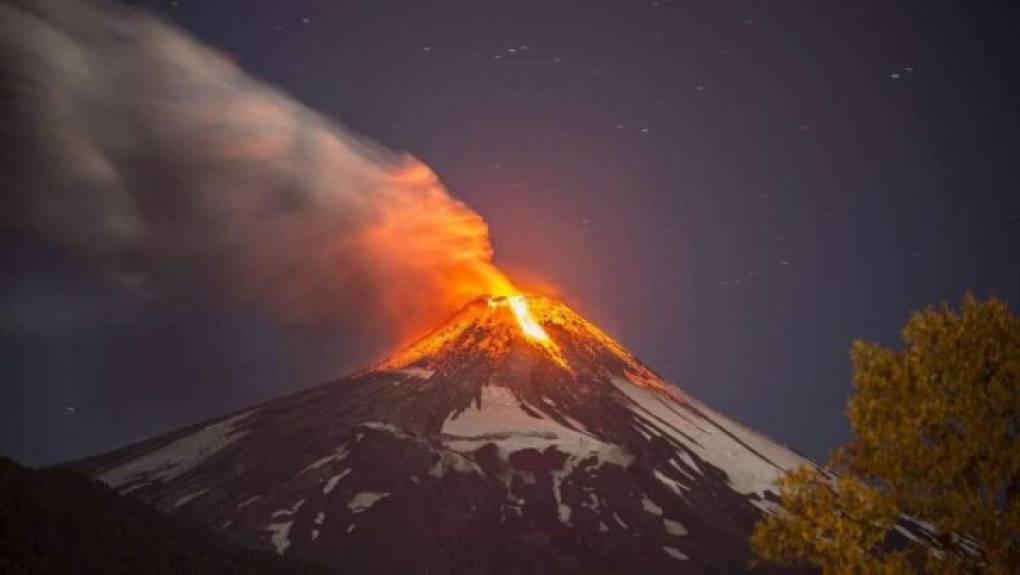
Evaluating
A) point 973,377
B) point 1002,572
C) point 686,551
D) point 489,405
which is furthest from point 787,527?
point 489,405

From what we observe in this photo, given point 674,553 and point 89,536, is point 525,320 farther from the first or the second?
point 89,536

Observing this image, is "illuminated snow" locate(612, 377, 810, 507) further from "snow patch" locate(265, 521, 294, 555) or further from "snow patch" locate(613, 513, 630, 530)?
"snow patch" locate(265, 521, 294, 555)

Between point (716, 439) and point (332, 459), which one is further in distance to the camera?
point (716, 439)

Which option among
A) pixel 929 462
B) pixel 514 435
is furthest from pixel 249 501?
pixel 929 462

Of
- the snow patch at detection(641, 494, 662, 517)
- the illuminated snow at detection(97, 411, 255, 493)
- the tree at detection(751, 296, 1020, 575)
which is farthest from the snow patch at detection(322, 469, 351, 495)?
the tree at detection(751, 296, 1020, 575)

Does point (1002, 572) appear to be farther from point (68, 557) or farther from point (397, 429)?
point (397, 429)

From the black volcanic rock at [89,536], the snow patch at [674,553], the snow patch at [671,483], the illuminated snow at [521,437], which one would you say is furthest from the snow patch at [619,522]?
the black volcanic rock at [89,536]

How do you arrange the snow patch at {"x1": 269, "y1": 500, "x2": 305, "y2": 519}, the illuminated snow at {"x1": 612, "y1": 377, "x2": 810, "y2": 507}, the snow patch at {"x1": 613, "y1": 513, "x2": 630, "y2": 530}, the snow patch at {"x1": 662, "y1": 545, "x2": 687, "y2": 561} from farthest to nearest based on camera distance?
the illuminated snow at {"x1": 612, "y1": 377, "x2": 810, "y2": 507}
the snow patch at {"x1": 613, "y1": 513, "x2": 630, "y2": 530}
the snow patch at {"x1": 269, "y1": 500, "x2": 305, "y2": 519}
the snow patch at {"x1": 662, "y1": 545, "x2": 687, "y2": 561}
